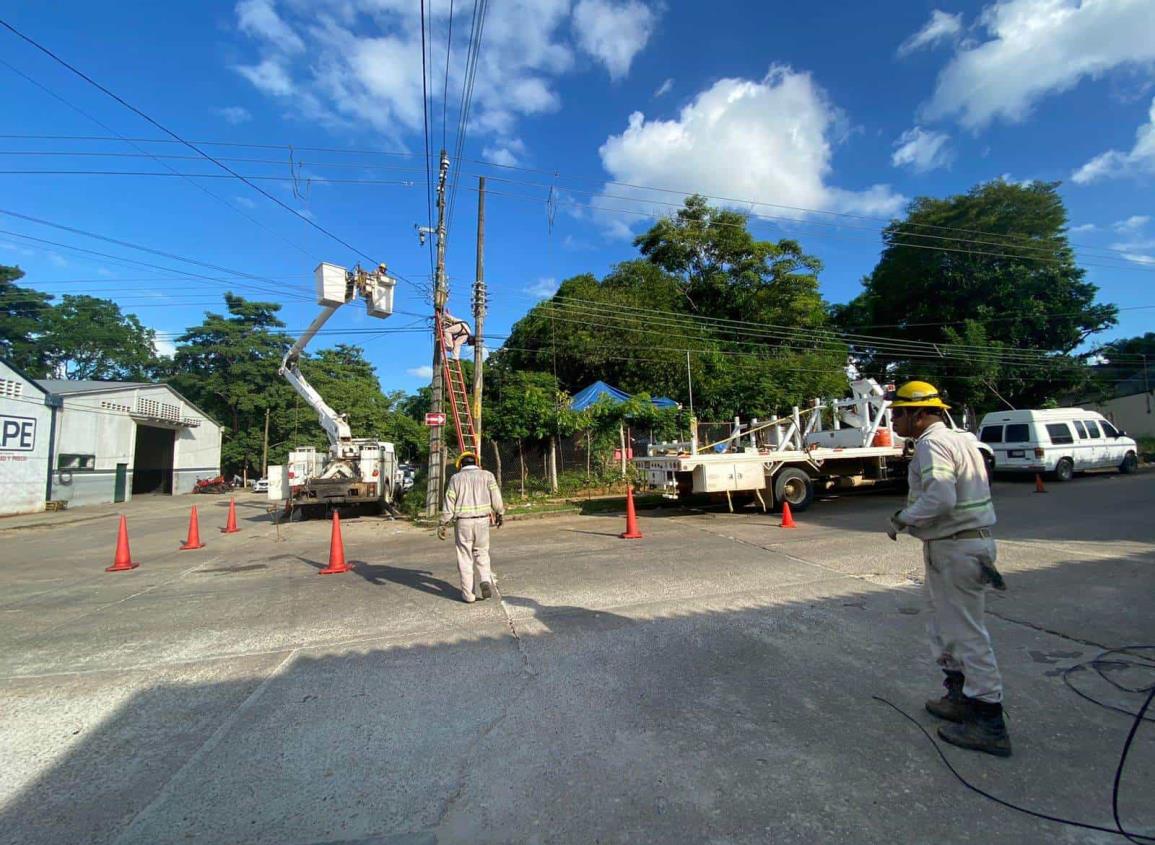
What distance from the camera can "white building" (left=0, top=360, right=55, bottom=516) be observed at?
22.0 m

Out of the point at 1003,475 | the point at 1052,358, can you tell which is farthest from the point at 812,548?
the point at 1052,358

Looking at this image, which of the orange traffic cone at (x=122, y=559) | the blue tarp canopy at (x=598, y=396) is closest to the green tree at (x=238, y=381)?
the blue tarp canopy at (x=598, y=396)

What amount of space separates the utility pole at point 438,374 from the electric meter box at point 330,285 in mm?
2258

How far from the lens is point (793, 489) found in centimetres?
1246

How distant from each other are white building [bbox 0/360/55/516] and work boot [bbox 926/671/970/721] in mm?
29337

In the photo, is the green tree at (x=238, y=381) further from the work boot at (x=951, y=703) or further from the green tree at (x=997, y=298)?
the work boot at (x=951, y=703)

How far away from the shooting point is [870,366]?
35.2 m

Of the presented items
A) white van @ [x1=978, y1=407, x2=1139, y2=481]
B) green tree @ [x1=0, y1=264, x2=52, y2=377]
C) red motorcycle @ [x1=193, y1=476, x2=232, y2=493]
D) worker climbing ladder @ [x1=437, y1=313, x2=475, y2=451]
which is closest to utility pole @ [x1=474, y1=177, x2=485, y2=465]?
worker climbing ladder @ [x1=437, y1=313, x2=475, y2=451]

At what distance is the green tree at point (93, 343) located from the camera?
155 feet

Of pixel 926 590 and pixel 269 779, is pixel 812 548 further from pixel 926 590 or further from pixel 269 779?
pixel 269 779

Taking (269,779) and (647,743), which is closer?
(269,779)

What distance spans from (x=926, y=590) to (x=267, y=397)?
47582 mm

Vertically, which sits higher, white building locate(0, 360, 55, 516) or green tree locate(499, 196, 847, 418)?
green tree locate(499, 196, 847, 418)

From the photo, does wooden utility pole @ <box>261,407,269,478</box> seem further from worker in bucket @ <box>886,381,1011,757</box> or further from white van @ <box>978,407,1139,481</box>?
worker in bucket @ <box>886,381,1011,757</box>
